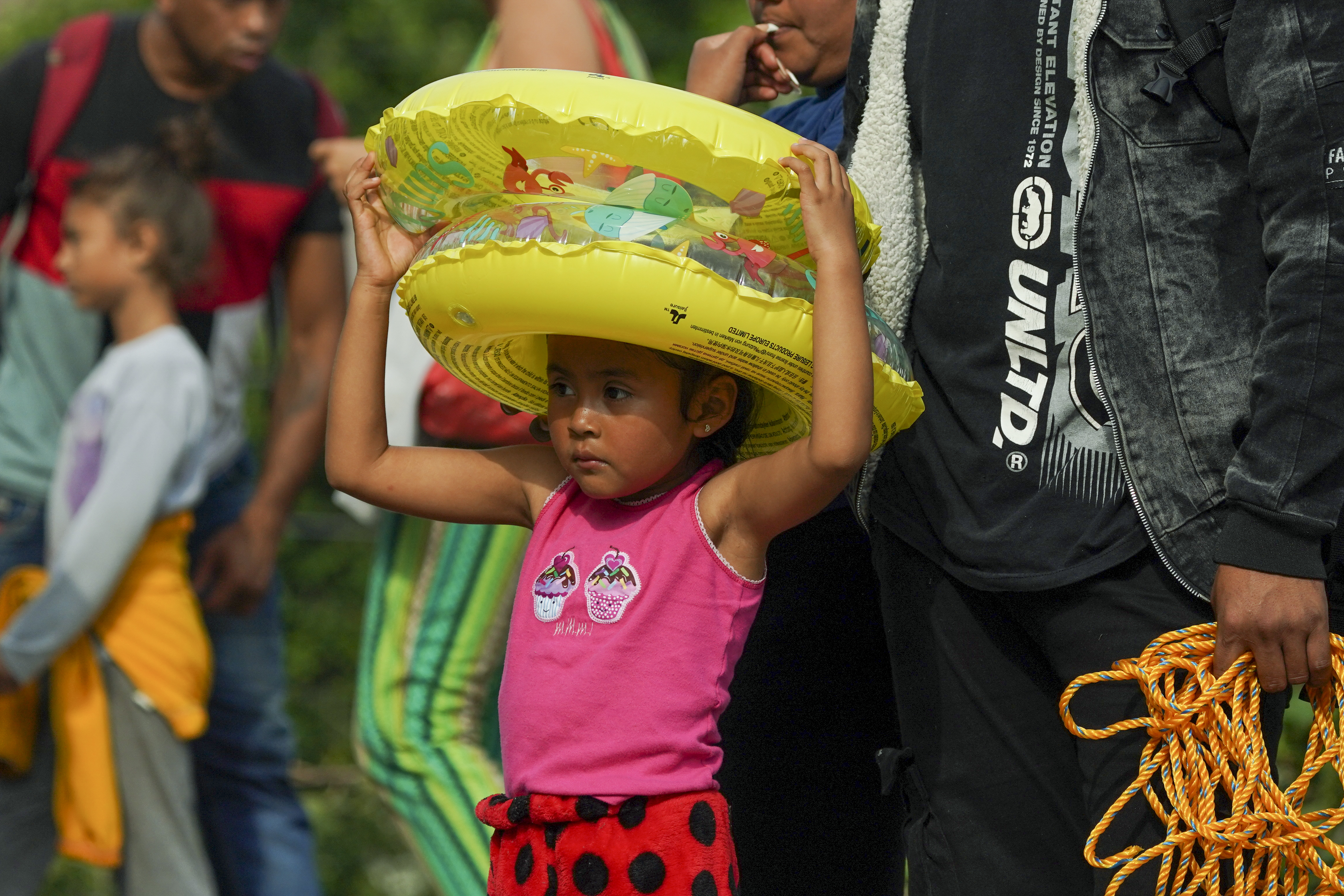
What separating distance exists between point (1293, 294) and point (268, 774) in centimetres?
288

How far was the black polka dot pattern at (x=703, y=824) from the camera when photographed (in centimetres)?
193

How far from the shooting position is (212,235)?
404 centimetres

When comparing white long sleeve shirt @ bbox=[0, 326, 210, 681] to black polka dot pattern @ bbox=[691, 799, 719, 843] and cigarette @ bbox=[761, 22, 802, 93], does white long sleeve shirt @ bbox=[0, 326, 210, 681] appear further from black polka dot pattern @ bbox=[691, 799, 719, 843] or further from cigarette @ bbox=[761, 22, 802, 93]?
black polka dot pattern @ bbox=[691, 799, 719, 843]

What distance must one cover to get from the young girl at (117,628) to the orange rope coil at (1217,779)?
2.45 meters

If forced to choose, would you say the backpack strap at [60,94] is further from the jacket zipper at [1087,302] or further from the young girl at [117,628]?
the jacket zipper at [1087,302]

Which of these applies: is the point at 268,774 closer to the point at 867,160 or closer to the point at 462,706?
the point at 462,706

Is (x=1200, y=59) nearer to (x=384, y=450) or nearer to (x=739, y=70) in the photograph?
(x=739, y=70)

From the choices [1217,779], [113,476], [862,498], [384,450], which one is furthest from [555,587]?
[113,476]

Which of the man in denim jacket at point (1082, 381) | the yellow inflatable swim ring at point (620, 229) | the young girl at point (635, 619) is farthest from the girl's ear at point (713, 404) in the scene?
the man in denim jacket at point (1082, 381)

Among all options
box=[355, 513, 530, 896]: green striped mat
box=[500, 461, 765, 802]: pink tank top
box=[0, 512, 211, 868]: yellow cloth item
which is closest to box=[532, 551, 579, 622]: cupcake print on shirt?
box=[500, 461, 765, 802]: pink tank top

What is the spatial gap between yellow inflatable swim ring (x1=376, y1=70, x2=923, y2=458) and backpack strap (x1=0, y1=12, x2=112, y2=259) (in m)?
→ 2.32

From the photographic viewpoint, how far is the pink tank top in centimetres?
→ 195

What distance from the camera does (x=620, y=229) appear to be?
1795 millimetres

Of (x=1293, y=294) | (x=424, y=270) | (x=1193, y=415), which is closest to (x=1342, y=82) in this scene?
(x=1293, y=294)
